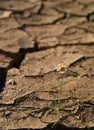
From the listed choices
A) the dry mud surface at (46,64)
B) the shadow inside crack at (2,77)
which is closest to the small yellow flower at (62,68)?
the dry mud surface at (46,64)

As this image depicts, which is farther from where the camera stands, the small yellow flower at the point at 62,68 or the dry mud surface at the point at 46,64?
the small yellow flower at the point at 62,68

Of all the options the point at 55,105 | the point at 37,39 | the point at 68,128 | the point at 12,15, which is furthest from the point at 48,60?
the point at 12,15

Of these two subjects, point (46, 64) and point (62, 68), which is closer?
point (62, 68)

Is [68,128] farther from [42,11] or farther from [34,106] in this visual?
[42,11]

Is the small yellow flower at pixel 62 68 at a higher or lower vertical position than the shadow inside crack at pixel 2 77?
higher

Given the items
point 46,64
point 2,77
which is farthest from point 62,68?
point 2,77

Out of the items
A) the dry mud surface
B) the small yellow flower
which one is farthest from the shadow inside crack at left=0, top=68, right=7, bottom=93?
the small yellow flower

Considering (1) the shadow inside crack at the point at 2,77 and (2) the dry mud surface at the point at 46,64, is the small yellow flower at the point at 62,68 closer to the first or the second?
(2) the dry mud surface at the point at 46,64

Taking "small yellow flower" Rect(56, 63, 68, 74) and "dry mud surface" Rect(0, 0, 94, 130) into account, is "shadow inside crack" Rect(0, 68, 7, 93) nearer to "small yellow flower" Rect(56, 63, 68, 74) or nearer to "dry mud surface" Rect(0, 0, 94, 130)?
"dry mud surface" Rect(0, 0, 94, 130)

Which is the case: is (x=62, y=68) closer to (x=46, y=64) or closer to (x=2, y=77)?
(x=46, y=64)
